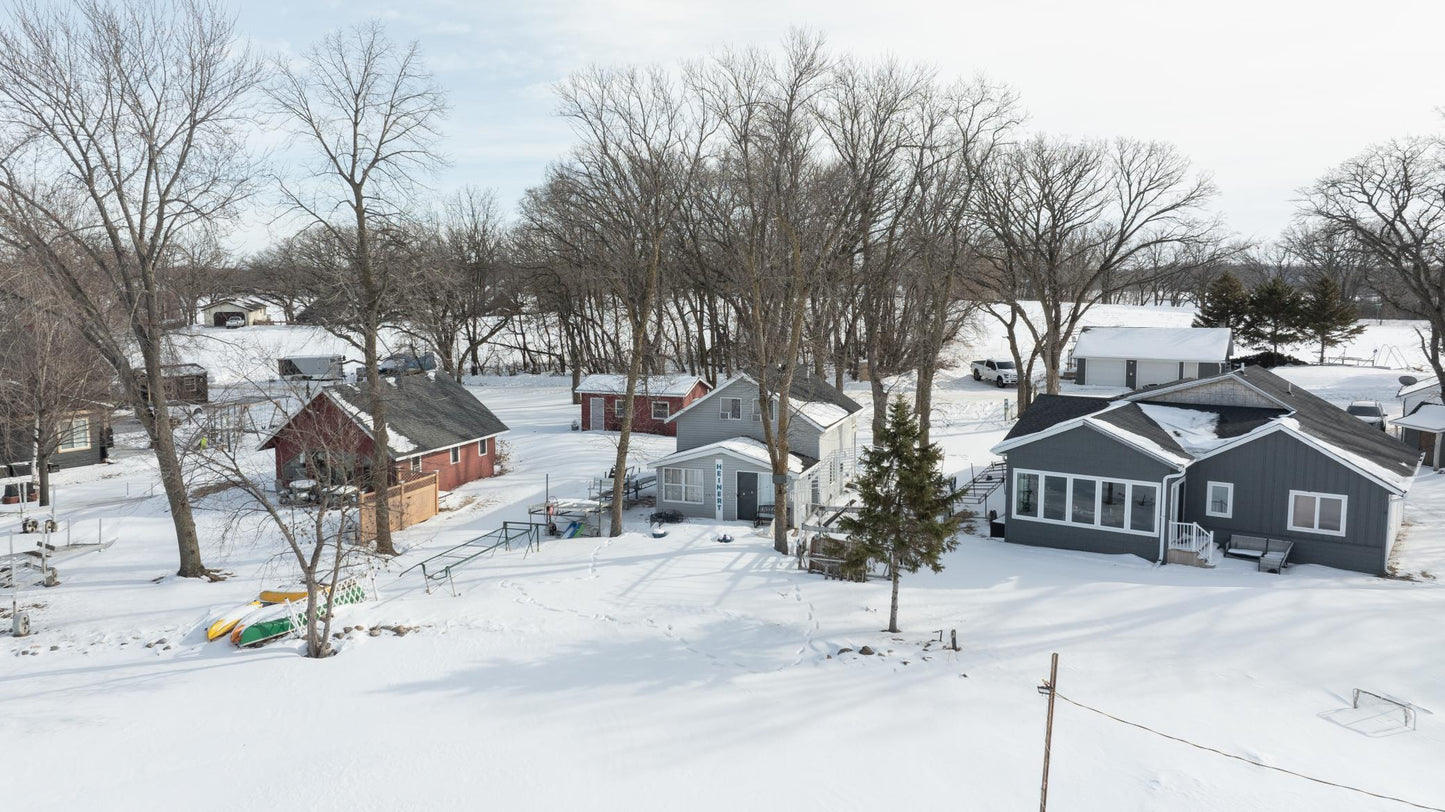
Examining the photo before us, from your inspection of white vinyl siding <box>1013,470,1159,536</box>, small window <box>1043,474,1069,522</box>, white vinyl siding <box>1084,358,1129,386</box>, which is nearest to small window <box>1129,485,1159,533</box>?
white vinyl siding <box>1013,470,1159,536</box>

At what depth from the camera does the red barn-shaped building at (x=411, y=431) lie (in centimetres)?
2911

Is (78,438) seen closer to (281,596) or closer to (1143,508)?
(281,596)

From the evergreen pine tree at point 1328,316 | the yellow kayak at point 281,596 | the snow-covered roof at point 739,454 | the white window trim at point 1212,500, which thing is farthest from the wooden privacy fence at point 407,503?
the evergreen pine tree at point 1328,316

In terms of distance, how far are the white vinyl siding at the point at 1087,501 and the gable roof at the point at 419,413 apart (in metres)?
20.0

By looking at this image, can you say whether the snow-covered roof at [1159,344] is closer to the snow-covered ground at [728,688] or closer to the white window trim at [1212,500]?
the snow-covered ground at [728,688]

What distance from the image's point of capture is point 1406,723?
43.3 ft

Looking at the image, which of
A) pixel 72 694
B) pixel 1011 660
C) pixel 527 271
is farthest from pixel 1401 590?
pixel 527 271

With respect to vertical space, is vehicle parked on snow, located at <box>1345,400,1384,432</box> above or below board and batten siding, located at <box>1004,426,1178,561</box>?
above

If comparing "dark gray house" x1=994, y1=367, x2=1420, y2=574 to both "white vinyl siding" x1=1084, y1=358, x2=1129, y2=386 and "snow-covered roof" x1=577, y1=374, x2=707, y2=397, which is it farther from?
"white vinyl siding" x1=1084, y1=358, x2=1129, y2=386

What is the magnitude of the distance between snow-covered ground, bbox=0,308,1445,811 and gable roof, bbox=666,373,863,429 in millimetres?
7155

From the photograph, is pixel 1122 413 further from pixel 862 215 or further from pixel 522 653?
pixel 522 653

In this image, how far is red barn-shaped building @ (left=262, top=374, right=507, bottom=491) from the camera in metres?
29.1

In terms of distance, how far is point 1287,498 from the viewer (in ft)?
71.5

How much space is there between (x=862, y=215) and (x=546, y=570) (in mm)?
19362
